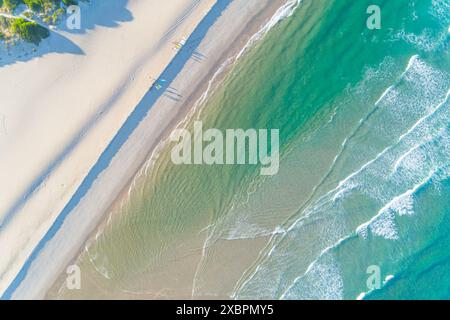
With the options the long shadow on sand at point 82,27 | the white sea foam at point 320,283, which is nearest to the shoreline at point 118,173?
the long shadow on sand at point 82,27

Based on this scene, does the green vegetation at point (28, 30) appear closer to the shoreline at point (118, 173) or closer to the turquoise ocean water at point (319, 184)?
the shoreline at point (118, 173)

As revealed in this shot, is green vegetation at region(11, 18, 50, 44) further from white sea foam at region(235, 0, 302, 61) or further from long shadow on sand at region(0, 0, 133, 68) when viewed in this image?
white sea foam at region(235, 0, 302, 61)

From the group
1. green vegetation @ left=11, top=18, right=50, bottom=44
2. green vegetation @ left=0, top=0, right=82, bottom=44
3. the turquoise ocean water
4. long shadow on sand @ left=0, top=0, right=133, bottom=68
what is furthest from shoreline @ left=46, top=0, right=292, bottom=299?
green vegetation @ left=11, top=18, right=50, bottom=44

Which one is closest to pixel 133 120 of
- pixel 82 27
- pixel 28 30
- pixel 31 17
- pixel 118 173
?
pixel 118 173

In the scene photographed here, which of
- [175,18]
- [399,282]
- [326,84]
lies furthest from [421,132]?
[175,18]

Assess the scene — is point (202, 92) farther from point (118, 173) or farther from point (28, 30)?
point (28, 30)
